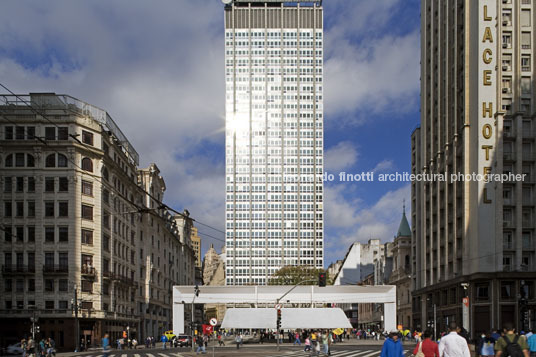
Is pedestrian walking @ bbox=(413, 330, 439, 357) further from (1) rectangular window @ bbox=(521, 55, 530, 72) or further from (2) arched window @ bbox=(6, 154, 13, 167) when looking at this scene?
(1) rectangular window @ bbox=(521, 55, 530, 72)

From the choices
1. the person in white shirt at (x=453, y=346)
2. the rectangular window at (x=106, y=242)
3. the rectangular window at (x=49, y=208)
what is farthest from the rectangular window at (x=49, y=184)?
the person in white shirt at (x=453, y=346)

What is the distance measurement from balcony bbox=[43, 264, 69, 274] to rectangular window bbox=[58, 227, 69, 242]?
8.41ft

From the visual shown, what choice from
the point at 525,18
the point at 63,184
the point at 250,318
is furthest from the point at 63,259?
the point at 525,18

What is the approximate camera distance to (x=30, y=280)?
6372 centimetres

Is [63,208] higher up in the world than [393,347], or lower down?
higher up

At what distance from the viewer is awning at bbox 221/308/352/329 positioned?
212ft

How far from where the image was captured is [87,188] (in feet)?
219

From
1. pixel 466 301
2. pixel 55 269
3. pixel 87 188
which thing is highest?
pixel 87 188

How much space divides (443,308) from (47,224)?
4474 cm

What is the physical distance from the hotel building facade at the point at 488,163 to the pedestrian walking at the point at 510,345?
154 feet

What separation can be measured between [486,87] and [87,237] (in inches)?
1743

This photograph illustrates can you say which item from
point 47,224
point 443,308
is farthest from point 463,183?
point 47,224

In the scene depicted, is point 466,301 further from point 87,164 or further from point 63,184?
point 63,184

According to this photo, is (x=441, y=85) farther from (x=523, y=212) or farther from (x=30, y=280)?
(x=30, y=280)
